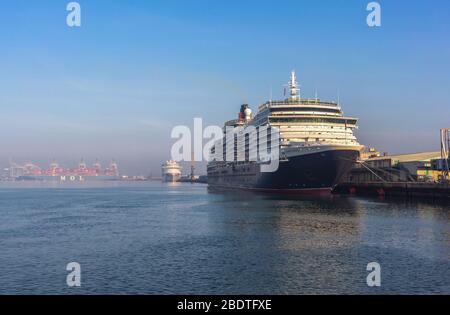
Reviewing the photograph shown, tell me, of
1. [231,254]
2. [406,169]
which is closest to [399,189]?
[406,169]

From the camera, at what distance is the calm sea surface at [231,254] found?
20281 mm

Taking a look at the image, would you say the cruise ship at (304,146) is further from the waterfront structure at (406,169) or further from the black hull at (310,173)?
the waterfront structure at (406,169)

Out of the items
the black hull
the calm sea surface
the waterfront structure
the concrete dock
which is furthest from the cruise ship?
the calm sea surface

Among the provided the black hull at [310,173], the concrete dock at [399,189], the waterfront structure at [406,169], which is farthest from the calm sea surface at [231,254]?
the waterfront structure at [406,169]

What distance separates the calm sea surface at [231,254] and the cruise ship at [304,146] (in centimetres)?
2487

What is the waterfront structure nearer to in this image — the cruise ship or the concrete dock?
the concrete dock

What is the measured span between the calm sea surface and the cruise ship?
2487 centimetres

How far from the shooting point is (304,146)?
233 ft

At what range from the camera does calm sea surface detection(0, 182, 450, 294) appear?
2028 centimetres

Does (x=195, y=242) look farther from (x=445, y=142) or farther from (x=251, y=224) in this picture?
(x=445, y=142)

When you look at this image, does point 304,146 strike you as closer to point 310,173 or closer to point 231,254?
point 310,173

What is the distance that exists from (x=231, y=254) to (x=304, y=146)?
152 ft

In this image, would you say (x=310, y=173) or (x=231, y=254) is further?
(x=310, y=173)

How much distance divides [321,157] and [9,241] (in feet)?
159
